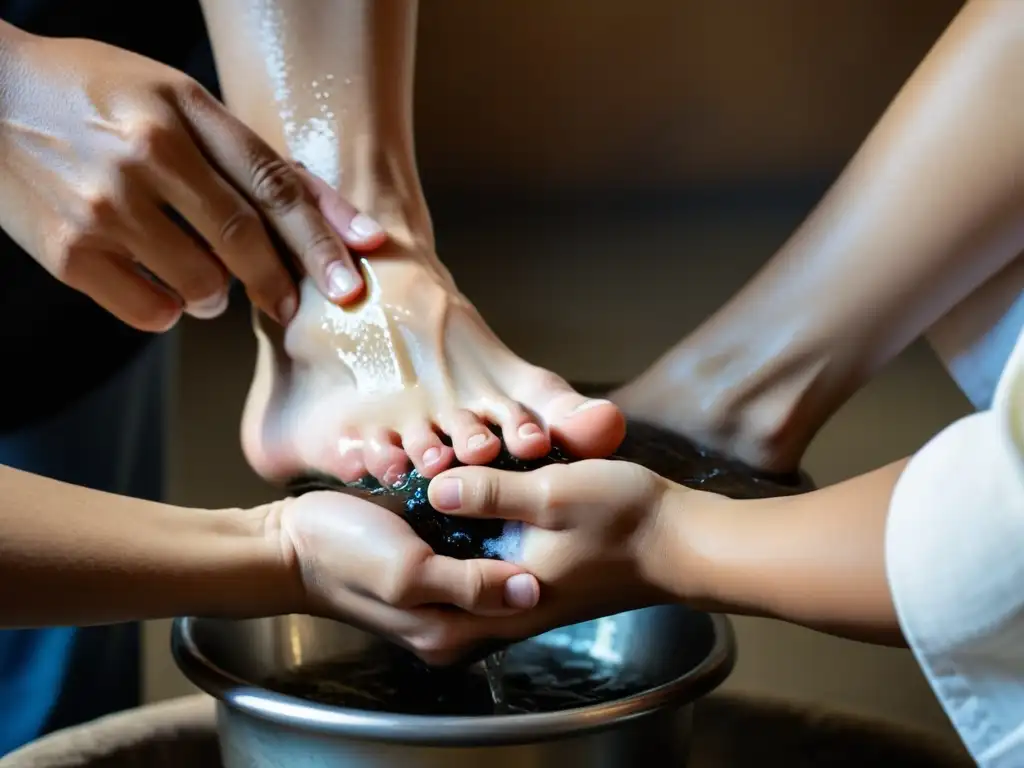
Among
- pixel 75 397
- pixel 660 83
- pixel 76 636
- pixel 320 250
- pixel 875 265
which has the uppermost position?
pixel 875 265

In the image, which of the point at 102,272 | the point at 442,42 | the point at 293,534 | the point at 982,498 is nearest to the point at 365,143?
the point at 102,272

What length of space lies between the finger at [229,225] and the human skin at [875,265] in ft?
0.79

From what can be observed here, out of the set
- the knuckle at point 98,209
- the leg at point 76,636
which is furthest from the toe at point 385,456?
the leg at point 76,636

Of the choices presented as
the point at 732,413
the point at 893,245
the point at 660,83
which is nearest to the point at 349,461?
the point at 732,413

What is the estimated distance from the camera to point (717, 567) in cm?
52

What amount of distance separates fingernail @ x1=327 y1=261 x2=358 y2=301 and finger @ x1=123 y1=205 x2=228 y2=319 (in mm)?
69

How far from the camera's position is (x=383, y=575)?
1.76 ft

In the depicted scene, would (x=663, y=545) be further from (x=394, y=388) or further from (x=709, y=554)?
(x=394, y=388)

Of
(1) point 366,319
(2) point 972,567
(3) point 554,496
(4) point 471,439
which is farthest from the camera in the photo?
(1) point 366,319

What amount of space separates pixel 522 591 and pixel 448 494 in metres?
→ 0.06

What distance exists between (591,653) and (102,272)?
383 millimetres

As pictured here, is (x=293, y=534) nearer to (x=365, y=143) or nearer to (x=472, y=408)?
(x=472, y=408)

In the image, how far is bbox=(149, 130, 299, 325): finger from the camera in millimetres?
692

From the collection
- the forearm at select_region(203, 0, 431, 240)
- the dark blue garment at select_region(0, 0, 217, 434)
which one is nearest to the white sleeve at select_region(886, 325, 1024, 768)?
the forearm at select_region(203, 0, 431, 240)
